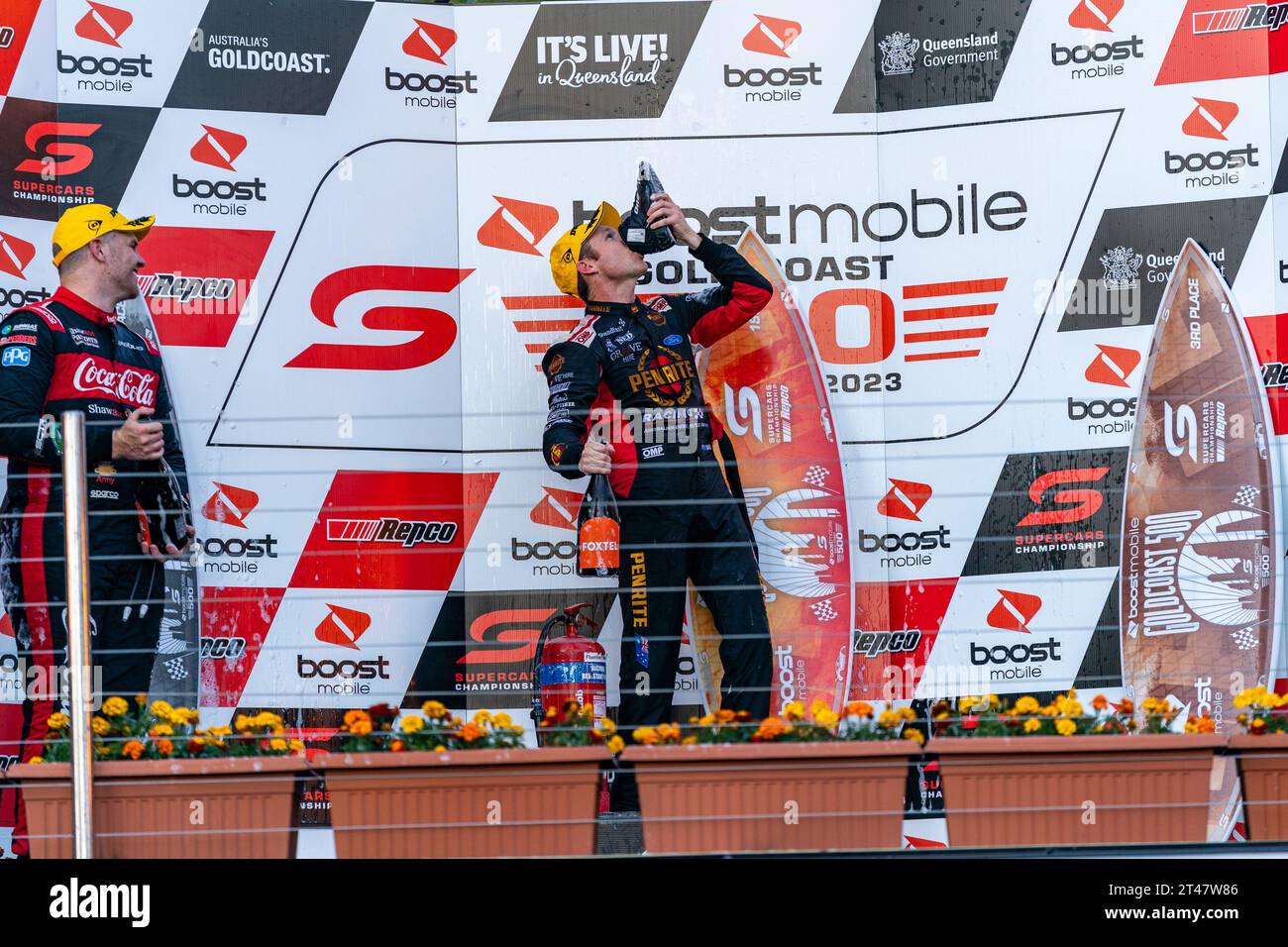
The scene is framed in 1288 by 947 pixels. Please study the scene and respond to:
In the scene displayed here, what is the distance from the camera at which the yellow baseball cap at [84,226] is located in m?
4.95

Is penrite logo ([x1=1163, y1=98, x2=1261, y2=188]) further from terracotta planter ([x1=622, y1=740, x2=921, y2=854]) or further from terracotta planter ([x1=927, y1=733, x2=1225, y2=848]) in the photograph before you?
terracotta planter ([x1=622, y1=740, x2=921, y2=854])

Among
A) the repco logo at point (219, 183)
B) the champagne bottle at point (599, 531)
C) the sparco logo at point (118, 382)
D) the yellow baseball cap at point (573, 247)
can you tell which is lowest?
the champagne bottle at point (599, 531)

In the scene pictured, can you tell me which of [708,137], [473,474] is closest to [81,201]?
[473,474]

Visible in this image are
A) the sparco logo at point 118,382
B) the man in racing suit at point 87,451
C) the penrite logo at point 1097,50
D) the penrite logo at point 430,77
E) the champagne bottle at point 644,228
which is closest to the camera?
the man in racing suit at point 87,451

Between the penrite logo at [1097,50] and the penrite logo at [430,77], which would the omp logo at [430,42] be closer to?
the penrite logo at [430,77]

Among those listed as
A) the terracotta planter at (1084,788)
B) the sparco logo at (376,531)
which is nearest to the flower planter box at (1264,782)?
the terracotta planter at (1084,788)

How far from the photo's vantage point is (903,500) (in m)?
5.50

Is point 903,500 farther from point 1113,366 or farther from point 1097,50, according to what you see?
point 1097,50

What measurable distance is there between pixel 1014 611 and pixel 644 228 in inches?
68.0

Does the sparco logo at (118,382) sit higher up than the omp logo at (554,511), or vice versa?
the sparco logo at (118,382)

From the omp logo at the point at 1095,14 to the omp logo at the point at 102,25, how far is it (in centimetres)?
309

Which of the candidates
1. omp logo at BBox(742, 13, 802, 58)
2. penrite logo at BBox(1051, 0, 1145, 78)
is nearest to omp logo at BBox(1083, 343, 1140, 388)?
penrite logo at BBox(1051, 0, 1145, 78)

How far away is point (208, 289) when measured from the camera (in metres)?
5.41

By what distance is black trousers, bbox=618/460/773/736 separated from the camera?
4.98m
